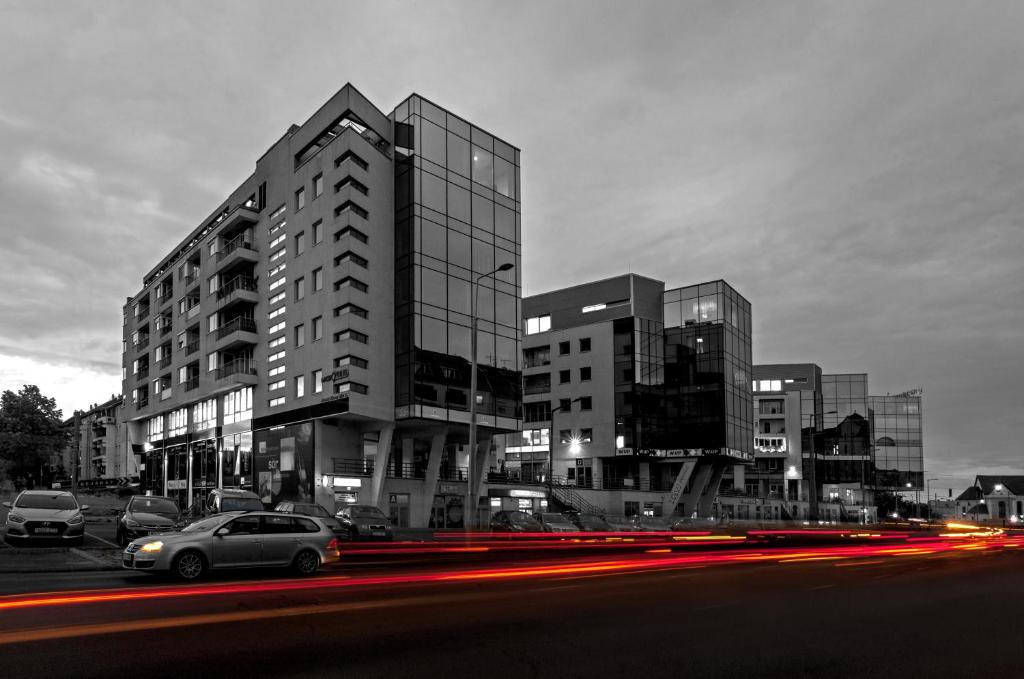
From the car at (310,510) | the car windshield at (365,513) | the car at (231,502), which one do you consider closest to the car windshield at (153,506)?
the car at (231,502)

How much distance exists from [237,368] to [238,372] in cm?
113

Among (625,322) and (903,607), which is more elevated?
(625,322)

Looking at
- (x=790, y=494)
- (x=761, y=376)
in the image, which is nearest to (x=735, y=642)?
(x=790, y=494)

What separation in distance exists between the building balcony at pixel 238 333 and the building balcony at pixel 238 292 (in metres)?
1.36

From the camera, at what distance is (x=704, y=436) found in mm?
74375

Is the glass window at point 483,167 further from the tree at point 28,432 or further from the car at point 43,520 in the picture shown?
the tree at point 28,432

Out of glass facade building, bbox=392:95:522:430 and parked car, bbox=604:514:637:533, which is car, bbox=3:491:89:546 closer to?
parked car, bbox=604:514:637:533

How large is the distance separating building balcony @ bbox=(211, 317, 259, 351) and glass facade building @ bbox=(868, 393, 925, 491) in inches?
4211

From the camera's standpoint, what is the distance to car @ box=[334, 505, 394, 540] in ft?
105

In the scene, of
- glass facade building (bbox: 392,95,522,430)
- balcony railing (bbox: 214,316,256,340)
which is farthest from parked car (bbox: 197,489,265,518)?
balcony railing (bbox: 214,316,256,340)

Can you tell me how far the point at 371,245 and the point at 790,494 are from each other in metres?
77.4

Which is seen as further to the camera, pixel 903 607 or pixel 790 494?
pixel 790 494

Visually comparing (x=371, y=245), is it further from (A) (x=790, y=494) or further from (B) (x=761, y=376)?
(B) (x=761, y=376)

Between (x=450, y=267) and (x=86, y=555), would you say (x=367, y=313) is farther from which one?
(x=86, y=555)
